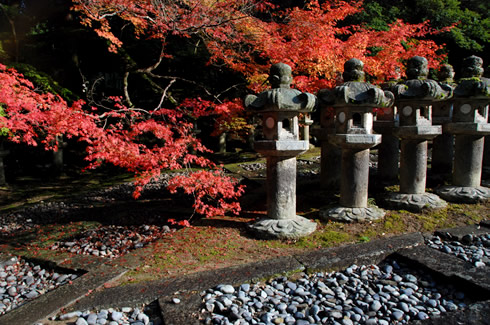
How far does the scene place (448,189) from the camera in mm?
6426

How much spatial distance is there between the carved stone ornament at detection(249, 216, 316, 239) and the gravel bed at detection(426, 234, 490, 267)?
1707 millimetres

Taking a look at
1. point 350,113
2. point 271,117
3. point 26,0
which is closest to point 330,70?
point 350,113

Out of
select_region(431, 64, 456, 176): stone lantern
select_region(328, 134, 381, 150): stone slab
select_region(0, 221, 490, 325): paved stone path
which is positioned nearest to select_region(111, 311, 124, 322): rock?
select_region(0, 221, 490, 325): paved stone path

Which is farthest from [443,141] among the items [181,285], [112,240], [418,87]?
[112,240]

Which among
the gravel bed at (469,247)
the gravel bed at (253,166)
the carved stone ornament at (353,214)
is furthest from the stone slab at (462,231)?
the gravel bed at (253,166)

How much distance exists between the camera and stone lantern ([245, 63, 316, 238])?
486cm

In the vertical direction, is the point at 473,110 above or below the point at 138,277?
Answer: above

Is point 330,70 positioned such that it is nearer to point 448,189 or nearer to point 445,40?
point 448,189

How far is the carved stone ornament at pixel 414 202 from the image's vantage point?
579 centimetres

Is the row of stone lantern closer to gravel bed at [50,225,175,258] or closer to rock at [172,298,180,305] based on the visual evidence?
rock at [172,298,180,305]

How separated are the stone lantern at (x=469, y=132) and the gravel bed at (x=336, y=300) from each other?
3145 mm

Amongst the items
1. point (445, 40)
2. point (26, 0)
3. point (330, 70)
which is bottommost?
point (330, 70)

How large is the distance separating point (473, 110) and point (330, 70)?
111 inches

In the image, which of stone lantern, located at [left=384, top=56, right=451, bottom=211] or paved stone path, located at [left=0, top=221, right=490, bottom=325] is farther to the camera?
stone lantern, located at [left=384, top=56, right=451, bottom=211]
